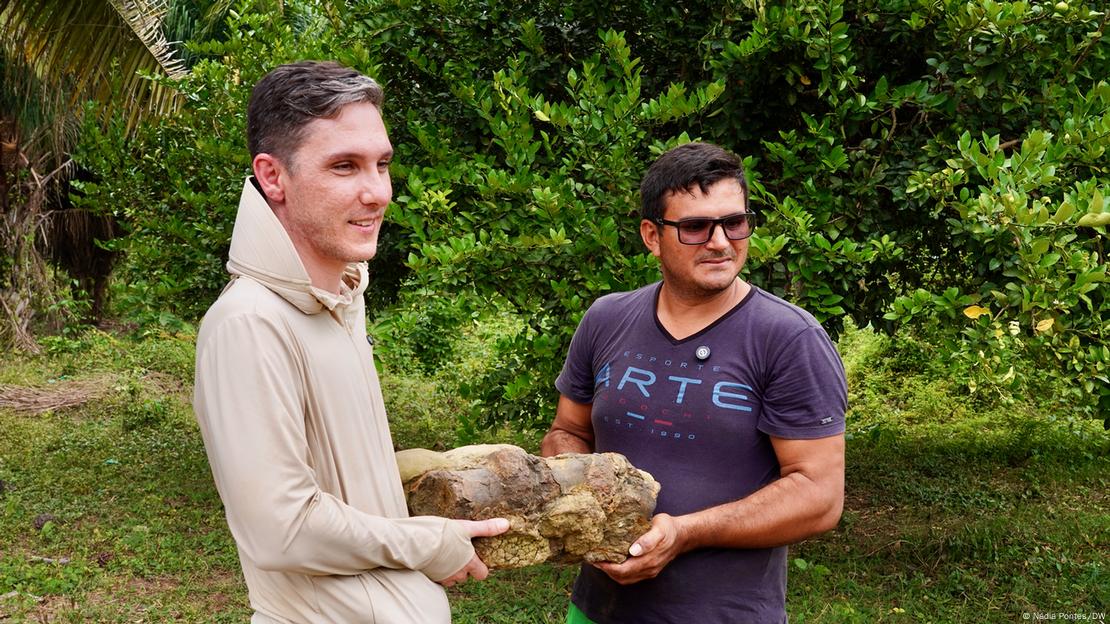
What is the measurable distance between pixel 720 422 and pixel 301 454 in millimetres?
1187

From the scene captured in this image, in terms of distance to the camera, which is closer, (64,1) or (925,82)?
(925,82)

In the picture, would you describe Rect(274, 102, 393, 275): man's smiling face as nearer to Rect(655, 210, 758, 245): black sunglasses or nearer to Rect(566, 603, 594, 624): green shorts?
Rect(655, 210, 758, 245): black sunglasses

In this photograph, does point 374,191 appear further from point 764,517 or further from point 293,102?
point 764,517

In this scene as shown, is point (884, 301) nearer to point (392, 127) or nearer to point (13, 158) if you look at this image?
point (392, 127)

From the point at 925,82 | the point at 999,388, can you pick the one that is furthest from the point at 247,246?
the point at 925,82

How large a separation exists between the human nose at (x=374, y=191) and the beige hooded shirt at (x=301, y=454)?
7.3 inches

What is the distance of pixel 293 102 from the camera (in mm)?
2109

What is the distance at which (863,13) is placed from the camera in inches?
217

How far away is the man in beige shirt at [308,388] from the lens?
1.99 m

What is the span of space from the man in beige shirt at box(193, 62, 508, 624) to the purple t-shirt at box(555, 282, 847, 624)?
2.56 feet

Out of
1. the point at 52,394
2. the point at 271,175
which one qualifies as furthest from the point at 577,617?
the point at 52,394

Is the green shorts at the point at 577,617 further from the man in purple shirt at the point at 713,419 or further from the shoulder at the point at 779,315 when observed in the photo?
the shoulder at the point at 779,315

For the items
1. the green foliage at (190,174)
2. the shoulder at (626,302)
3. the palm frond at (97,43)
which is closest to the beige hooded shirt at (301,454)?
the shoulder at (626,302)

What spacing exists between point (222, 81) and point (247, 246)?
515 cm
